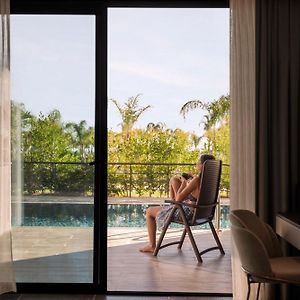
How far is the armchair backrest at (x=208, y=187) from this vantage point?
5.81 metres

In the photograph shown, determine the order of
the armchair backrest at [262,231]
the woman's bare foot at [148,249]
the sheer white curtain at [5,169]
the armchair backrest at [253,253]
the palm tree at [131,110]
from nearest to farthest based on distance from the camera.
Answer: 1. the armchair backrest at [253,253]
2. the armchair backrest at [262,231]
3. the sheer white curtain at [5,169]
4. the woman's bare foot at [148,249]
5. the palm tree at [131,110]

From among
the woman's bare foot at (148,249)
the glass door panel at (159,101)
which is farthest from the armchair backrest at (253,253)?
the glass door panel at (159,101)

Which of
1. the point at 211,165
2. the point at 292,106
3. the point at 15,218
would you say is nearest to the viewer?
the point at 292,106

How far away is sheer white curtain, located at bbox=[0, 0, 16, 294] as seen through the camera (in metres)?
4.24

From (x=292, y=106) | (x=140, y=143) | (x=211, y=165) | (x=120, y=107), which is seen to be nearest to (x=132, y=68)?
(x=120, y=107)

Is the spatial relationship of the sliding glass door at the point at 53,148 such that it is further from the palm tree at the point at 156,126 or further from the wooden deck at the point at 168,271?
the palm tree at the point at 156,126

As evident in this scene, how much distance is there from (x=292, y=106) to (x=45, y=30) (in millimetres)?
2097

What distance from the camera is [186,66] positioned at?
935cm

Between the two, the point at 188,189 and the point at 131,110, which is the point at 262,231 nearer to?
the point at 188,189

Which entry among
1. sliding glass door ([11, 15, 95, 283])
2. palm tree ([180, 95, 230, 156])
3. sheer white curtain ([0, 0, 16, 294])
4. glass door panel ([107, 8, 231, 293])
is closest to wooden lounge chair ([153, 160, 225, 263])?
sliding glass door ([11, 15, 95, 283])

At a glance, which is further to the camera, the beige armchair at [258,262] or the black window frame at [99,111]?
the black window frame at [99,111]

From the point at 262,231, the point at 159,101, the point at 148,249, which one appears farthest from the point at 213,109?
the point at 262,231

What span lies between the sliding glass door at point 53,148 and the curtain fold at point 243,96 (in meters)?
1.17

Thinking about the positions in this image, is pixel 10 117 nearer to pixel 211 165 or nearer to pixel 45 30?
pixel 45 30
